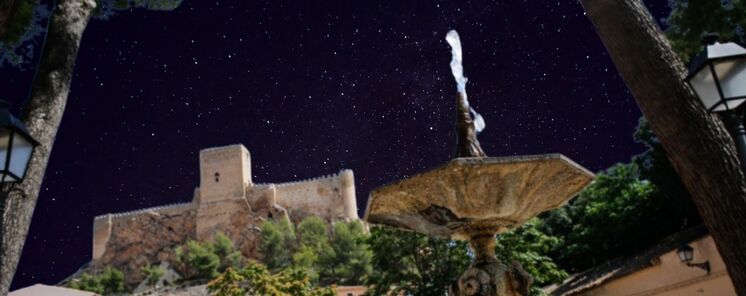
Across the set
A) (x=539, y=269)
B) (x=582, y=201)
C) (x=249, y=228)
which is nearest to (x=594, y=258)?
(x=582, y=201)

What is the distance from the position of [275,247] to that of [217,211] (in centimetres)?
1193

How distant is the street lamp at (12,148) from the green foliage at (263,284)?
52.5ft

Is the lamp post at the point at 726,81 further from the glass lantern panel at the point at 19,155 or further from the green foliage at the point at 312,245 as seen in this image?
the green foliage at the point at 312,245

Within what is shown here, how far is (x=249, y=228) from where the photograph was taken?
214 ft

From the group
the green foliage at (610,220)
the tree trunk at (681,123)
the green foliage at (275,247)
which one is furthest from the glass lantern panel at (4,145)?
the green foliage at (275,247)

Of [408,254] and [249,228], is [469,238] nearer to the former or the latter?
[408,254]

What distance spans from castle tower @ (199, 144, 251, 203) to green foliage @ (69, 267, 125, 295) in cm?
1180

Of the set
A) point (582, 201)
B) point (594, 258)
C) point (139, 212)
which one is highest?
point (139, 212)

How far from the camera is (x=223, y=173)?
69.6 metres

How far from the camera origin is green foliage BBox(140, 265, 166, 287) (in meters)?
60.3

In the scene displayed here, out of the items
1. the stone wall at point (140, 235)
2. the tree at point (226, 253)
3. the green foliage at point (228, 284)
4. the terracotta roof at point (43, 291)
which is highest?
the stone wall at point (140, 235)

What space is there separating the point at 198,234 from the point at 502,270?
6549 centimetres

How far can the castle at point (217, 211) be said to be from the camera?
6700 centimetres

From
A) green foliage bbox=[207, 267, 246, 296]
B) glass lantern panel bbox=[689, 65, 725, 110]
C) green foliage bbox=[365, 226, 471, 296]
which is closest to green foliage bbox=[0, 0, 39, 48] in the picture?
glass lantern panel bbox=[689, 65, 725, 110]
